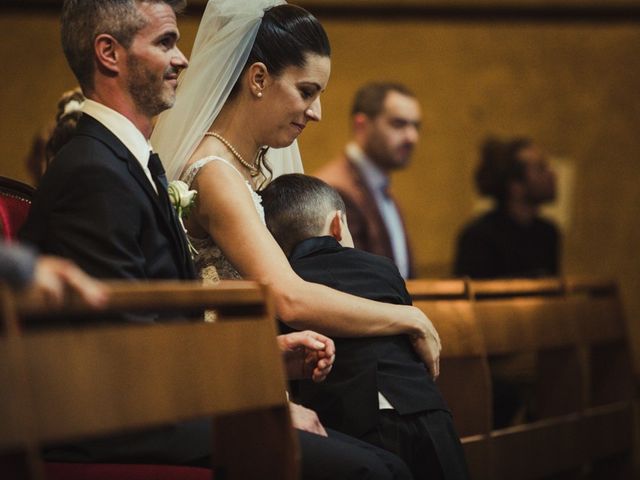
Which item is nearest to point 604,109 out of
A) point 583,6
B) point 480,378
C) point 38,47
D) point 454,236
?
point 583,6

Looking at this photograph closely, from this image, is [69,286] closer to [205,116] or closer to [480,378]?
[205,116]

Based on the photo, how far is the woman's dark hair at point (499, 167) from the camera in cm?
593

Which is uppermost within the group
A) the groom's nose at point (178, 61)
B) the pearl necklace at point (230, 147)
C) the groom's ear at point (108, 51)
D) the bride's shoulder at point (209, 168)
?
the groom's ear at point (108, 51)

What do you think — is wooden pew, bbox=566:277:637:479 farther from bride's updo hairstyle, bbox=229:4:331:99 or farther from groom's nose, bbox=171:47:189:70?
groom's nose, bbox=171:47:189:70

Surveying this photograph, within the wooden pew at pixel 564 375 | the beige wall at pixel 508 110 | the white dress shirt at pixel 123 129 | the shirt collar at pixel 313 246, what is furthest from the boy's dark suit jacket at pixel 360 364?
the beige wall at pixel 508 110

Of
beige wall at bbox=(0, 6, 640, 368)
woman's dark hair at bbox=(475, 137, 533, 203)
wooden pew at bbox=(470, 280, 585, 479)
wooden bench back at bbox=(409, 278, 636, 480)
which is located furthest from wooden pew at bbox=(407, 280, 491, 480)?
beige wall at bbox=(0, 6, 640, 368)

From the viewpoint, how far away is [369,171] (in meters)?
5.57

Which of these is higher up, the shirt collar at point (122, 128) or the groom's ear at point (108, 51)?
the groom's ear at point (108, 51)

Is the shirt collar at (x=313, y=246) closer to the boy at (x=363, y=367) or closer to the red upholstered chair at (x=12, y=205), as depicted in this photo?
the boy at (x=363, y=367)

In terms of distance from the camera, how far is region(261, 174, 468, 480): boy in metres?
2.73

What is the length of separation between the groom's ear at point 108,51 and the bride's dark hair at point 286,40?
0.61 metres

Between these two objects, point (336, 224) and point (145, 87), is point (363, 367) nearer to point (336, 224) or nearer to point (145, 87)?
point (336, 224)

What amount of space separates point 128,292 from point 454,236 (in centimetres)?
592

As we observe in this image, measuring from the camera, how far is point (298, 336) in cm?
251
